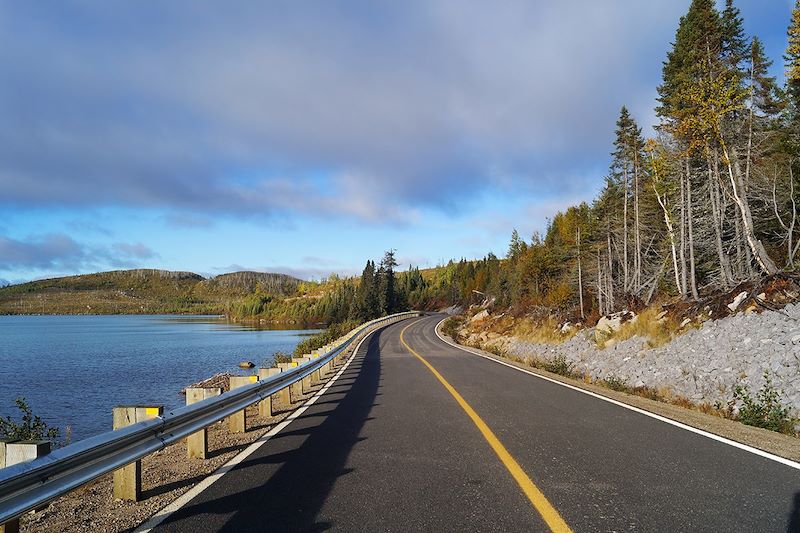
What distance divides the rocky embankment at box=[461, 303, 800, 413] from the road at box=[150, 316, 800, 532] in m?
5.72

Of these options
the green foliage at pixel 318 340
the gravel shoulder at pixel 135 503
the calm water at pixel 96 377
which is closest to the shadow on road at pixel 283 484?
the gravel shoulder at pixel 135 503

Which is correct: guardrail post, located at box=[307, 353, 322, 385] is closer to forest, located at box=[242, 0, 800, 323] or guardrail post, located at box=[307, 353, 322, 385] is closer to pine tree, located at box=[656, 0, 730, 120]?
forest, located at box=[242, 0, 800, 323]

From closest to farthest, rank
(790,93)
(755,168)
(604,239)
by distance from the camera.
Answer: (755,168), (790,93), (604,239)

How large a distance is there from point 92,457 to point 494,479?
356cm

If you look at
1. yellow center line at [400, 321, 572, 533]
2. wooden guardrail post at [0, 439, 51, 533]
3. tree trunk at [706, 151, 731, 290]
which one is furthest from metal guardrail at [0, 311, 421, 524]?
tree trunk at [706, 151, 731, 290]

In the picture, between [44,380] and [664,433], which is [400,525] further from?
[44,380]

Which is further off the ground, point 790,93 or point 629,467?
point 790,93

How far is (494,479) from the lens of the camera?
193 inches

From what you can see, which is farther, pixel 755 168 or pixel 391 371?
pixel 755 168

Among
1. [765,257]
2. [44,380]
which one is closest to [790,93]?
[765,257]

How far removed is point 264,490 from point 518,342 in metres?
34.7

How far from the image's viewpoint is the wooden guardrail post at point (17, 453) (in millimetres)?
3328

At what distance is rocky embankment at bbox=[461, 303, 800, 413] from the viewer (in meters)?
11.8

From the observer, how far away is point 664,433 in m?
7.01
